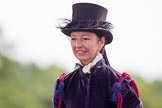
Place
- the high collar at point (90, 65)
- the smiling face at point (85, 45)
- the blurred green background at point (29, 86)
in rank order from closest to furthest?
the smiling face at point (85, 45) → the high collar at point (90, 65) → the blurred green background at point (29, 86)

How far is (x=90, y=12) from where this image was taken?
666 cm

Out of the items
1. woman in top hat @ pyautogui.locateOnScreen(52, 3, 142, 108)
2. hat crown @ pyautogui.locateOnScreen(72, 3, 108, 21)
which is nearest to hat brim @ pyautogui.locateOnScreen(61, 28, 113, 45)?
woman in top hat @ pyautogui.locateOnScreen(52, 3, 142, 108)

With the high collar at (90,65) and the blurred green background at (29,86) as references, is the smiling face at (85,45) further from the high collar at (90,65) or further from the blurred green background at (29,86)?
the blurred green background at (29,86)

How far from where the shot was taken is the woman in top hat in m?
6.52

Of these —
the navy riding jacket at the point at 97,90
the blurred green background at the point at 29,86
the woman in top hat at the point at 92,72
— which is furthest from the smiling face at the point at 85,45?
the blurred green background at the point at 29,86

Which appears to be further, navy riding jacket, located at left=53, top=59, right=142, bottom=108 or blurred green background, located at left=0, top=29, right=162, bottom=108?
blurred green background, located at left=0, top=29, right=162, bottom=108

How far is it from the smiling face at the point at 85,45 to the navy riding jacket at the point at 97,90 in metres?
0.14

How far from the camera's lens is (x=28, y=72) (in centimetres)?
4869

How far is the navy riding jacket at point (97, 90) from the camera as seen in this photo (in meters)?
6.53

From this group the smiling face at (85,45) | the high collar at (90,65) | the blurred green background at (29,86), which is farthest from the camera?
the blurred green background at (29,86)

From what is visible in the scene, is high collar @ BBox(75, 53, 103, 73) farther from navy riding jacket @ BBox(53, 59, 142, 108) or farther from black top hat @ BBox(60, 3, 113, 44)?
black top hat @ BBox(60, 3, 113, 44)

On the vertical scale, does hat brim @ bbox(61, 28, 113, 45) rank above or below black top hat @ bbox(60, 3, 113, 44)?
below

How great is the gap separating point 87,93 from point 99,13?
70 centimetres

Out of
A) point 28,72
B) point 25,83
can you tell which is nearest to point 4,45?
point 25,83
